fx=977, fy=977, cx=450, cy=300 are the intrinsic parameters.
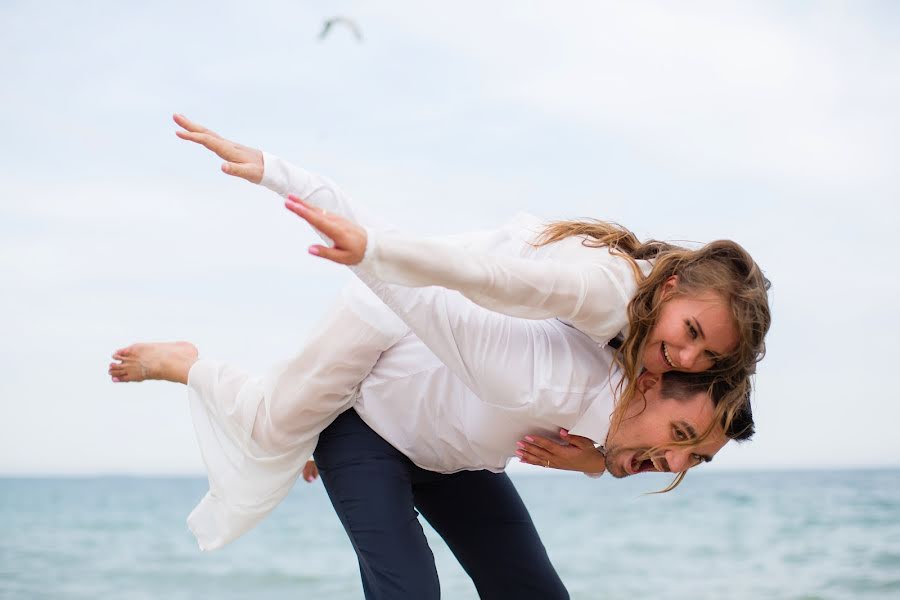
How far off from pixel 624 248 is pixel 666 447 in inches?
19.2

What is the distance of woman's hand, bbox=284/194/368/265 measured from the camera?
5.75 feet

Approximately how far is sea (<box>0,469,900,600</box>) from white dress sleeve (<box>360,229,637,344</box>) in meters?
2.70

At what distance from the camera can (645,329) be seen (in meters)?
2.16

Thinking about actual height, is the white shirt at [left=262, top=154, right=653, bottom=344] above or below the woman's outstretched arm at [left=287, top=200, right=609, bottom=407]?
above

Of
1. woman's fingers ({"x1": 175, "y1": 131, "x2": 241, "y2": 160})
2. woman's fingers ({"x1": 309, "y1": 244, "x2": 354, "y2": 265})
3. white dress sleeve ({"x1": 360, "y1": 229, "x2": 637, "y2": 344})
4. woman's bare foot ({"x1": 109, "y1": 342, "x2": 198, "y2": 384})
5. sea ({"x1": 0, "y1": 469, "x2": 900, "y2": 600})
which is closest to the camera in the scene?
woman's fingers ({"x1": 309, "y1": 244, "x2": 354, "y2": 265})

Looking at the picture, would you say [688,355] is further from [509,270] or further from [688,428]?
[509,270]

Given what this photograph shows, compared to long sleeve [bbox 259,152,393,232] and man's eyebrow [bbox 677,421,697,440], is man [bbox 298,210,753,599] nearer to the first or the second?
man's eyebrow [bbox 677,421,697,440]

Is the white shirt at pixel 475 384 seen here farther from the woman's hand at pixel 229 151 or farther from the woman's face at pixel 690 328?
the woman's hand at pixel 229 151

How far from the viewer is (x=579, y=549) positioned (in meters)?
12.8

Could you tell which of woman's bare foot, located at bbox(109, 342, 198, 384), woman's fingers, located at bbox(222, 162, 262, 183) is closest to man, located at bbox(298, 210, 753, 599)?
woman's fingers, located at bbox(222, 162, 262, 183)

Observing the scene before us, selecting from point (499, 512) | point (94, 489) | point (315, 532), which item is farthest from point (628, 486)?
point (499, 512)

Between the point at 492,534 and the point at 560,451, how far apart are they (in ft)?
1.68

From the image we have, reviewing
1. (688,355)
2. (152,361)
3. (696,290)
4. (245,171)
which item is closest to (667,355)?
(688,355)

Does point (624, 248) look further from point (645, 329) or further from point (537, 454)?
point (537, 454)
